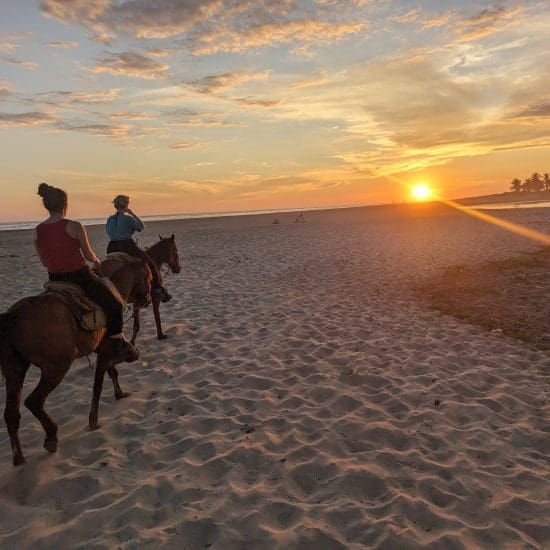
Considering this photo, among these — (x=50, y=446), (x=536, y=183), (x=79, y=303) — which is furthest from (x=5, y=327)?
(x=536, y=183)

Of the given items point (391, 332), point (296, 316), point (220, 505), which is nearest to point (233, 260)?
point (296, 316)

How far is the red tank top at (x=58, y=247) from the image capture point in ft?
16.2

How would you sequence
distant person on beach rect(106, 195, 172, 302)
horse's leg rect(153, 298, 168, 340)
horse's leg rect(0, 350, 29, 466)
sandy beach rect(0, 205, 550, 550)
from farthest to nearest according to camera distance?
horse's leg rect(153, 298, 168, 340)
distant person on beach rect(106, 195, 172, 302)
horse's leg rect(0, 350, 29, 466)
sandy beach rect(0, 205, 550, 550)

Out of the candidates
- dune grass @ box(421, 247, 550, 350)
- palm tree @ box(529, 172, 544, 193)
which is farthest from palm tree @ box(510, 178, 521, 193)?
dune grass @ box(421, 247, 550, 350)

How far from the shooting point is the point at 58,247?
501 centimetres

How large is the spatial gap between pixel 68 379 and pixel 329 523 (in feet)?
18.2

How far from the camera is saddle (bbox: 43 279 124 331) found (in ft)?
16.3

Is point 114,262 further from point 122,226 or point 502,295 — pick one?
point 502,295

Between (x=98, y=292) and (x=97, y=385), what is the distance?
141 cm

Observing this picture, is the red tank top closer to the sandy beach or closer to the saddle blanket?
the saddle blanket

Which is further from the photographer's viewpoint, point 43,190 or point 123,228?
point 123,228

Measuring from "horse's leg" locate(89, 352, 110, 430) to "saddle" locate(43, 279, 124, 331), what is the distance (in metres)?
0.74

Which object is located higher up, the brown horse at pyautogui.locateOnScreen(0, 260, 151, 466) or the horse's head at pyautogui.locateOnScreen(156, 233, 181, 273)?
the horse's head at pyautogui.locateOnScreen(156, 233, 181, 273)

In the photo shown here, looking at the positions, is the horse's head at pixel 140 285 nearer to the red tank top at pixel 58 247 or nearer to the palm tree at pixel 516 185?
the red tank top at pixel 58 247
